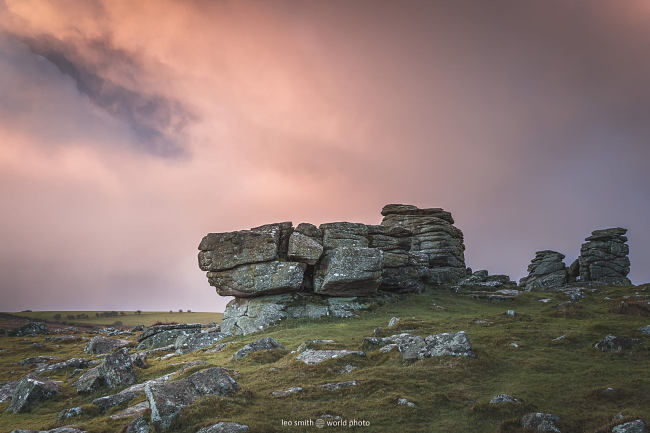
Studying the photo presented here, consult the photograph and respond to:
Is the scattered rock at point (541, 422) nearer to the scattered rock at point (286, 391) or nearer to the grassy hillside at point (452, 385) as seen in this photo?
the grassy hillside at point (452, 385)

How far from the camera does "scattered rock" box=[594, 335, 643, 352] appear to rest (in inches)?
774

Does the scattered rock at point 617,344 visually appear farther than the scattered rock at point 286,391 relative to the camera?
Yes

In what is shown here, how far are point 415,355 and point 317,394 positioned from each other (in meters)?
6.39

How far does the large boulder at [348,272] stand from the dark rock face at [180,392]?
22.7 metres

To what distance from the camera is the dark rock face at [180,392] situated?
1384 centimetres

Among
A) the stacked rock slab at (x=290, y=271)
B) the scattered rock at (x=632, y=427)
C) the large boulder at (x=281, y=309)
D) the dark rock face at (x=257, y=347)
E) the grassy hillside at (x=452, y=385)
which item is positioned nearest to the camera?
the scattered rock at (x=632, y=427)

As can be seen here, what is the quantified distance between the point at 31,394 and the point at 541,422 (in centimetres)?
2615

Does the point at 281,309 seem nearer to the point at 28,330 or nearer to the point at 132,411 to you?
the point at 132,411

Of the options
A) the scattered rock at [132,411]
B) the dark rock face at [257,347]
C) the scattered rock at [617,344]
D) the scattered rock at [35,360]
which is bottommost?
the scattered rock at [35,360]

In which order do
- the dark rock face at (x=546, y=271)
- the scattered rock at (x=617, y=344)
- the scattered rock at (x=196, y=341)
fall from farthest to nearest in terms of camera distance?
the dark rock face at (x=546, y=271), the scattered rock at (x=196, y=341), the scattered rock at (x=617, y=344)

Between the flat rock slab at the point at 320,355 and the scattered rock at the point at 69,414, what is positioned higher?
the flat rock slab at the point at 320,355

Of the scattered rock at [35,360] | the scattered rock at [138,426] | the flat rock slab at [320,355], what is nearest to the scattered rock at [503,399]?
the flat rock slab at [320,355]

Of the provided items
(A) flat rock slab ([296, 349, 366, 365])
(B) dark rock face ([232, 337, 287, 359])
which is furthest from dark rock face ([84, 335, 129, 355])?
(A) flat rock slab ([296, 349, 366, 365])

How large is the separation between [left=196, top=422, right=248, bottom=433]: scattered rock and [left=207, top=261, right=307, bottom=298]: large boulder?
25.6 metres
